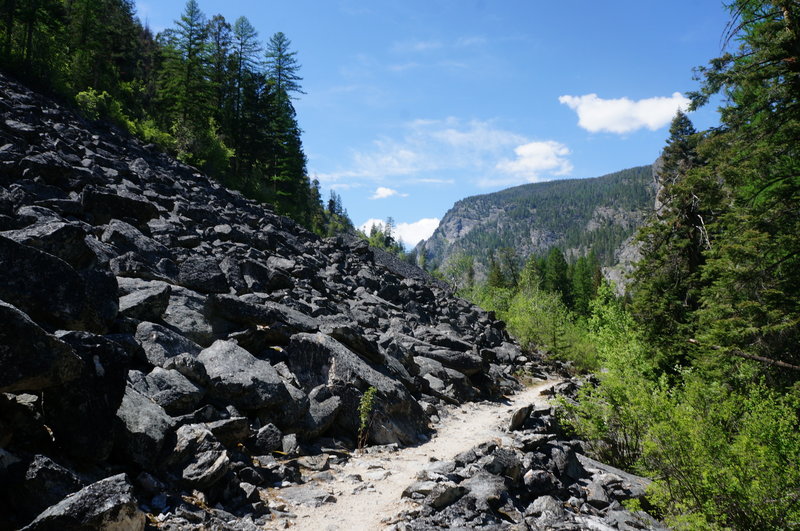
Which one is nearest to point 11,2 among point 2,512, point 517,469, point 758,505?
point 2,512

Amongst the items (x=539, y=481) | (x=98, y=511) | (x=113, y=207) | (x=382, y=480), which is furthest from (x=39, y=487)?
(x=113, y=207)

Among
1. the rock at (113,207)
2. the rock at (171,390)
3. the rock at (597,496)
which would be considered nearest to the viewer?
the rock at (171,390)

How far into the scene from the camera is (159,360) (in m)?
8.23

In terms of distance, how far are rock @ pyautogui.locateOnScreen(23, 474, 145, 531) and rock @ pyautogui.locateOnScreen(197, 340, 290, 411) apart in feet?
12.8

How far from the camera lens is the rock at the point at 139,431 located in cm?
567

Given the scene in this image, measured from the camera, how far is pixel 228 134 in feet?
145

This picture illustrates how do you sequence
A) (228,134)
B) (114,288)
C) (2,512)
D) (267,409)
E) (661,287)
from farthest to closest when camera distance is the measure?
(228,134)
(661,287)
(267,409)
(114,288)
(2,512)

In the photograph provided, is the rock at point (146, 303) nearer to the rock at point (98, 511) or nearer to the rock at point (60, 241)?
the rock at point (60, 241)

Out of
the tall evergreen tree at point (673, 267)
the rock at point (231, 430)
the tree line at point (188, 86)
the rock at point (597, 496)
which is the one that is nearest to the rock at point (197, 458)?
the rock at point (231, 430)

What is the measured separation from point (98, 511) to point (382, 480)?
17.4 ft

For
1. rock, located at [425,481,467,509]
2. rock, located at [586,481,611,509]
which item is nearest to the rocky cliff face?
rock, located at [425,481,467,509]

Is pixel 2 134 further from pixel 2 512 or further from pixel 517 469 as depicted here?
pixel 517 469

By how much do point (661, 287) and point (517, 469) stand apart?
38.6ft

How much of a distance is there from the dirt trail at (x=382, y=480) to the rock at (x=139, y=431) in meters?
2.22
